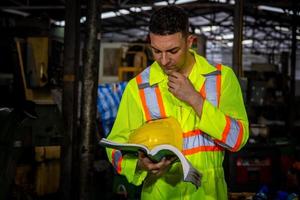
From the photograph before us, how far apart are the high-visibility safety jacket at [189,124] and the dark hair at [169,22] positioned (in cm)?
20

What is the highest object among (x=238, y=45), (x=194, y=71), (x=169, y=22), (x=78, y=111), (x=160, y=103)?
(x=238, y=45)

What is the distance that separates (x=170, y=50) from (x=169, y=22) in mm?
117

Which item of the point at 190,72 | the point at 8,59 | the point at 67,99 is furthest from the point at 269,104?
the point at 190,72

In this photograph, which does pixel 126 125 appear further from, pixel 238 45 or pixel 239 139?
pixel 238 45

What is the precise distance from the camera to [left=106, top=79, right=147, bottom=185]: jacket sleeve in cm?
181

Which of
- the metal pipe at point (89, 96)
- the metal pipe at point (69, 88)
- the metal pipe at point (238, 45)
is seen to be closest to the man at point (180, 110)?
the metal pipe at point (89, 96)

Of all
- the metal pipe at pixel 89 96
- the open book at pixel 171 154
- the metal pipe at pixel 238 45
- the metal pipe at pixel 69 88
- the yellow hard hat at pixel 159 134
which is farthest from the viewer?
the metal pipe at pixel 238 45

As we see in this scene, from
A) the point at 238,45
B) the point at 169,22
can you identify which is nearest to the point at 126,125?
the point at 169,22

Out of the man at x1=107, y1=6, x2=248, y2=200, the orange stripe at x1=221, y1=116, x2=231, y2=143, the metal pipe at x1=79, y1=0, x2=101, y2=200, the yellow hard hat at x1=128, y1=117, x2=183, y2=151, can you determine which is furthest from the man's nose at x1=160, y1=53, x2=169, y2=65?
the metal pipe at x1=79, y1=0, x2=101, y2=200

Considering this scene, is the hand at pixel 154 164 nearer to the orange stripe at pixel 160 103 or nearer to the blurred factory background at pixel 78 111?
the orange stripe at pixel 160 103

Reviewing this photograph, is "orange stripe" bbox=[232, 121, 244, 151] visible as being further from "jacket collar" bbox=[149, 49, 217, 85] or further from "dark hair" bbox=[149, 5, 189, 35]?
"dark hair" bbox=[149, 5, 189, 35]

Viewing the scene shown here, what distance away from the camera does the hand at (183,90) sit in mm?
1644

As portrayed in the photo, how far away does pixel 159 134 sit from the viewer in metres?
1.66

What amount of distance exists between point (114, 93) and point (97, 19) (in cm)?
351
